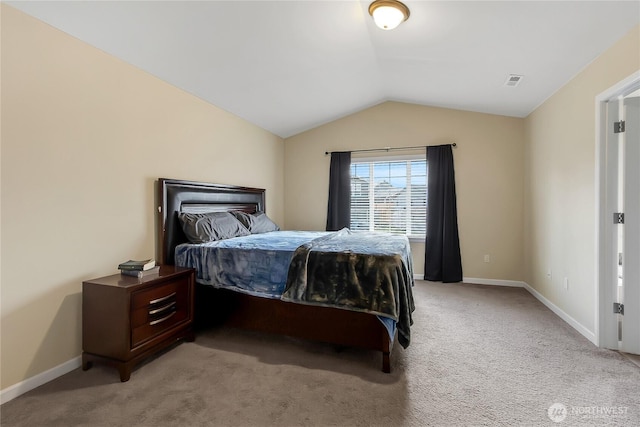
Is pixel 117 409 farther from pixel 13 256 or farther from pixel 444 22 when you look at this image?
pixel 444 22

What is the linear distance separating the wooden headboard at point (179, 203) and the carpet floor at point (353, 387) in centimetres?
96

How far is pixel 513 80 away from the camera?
3213 millimetres

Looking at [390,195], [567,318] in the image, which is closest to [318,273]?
[567,318]

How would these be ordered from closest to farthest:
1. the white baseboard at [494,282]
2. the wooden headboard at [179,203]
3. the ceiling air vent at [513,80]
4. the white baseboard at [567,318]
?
the white baseboard at [567,318]
the wooden headboard at [179,203]
the ceiling air vent at [513,80]
the white baseboard at [494,282]

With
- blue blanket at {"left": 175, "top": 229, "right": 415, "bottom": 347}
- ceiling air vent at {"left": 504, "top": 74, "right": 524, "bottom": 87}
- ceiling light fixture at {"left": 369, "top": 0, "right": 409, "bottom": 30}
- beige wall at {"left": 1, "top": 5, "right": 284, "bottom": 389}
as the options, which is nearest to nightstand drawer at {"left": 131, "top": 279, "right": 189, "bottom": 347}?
blue blanket at {"left": 175, "top": 229, "right": 415, "bottom": 347}

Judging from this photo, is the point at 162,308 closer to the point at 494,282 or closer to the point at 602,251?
the point at 602,251

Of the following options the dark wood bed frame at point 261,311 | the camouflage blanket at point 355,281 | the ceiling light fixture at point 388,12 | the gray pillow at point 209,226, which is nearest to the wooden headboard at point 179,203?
the dark wood bed frame at point 261,311

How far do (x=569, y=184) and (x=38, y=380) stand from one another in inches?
185

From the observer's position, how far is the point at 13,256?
1824mm

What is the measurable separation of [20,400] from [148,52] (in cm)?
261

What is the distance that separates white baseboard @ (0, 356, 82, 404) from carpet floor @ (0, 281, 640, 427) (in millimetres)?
53

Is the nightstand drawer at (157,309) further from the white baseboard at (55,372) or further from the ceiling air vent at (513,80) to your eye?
the ceiling air vent at (513,80)

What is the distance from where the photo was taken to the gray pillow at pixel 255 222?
3723 millimetres

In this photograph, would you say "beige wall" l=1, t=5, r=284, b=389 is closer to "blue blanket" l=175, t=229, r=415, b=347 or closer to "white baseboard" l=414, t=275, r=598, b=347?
"blue blanket" l=175, t=229, r=415, b=347
